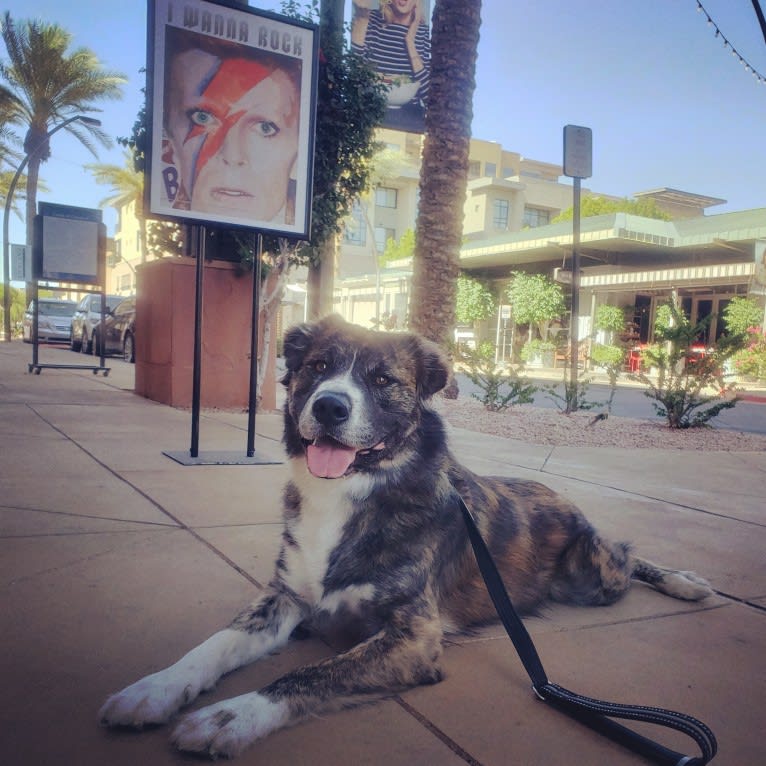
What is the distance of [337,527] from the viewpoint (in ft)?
8.21

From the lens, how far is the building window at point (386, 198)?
66.2 metres

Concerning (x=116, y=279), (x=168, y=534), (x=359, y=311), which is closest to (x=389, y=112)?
(x=168, y=534)

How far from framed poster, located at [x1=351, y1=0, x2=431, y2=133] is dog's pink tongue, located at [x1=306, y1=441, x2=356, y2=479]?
9.39m

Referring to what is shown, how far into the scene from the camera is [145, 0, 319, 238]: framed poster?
4.98 meters

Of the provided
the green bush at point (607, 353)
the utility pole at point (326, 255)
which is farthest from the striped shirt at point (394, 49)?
the green bush at point (607, 353)

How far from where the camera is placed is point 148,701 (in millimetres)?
1896

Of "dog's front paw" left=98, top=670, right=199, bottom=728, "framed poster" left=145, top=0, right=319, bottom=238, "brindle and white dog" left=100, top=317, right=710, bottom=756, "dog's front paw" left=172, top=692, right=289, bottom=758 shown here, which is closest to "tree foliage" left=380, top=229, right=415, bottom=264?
"framed poster" left=145, top=0, right=319, bottom=238

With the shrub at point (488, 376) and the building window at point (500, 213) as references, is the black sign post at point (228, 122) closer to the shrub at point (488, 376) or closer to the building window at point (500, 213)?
the shrub at point (488, 376)

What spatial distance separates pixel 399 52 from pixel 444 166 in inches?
113

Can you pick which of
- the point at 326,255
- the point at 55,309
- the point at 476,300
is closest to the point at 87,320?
the point at 55,309

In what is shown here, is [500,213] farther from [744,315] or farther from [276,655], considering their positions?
[276,655]

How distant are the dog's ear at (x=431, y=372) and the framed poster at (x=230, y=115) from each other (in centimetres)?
296

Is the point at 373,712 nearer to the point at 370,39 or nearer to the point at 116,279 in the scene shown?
the point at 370,39

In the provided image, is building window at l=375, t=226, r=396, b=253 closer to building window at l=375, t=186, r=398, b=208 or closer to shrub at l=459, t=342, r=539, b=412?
building window at l=375, t=186, r=398, b=208
